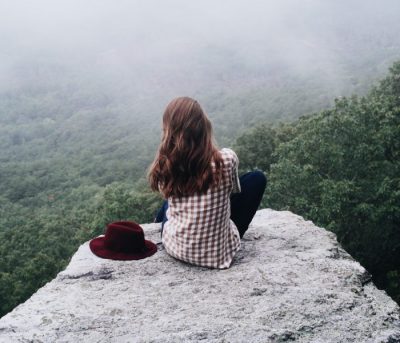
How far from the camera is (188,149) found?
4.27m

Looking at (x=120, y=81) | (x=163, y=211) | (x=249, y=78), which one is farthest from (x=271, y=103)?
(x=163, y=211)

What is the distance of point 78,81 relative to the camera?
17238 centimetres

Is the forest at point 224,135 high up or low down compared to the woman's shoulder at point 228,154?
down

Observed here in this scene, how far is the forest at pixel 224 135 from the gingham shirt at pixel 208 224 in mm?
9209

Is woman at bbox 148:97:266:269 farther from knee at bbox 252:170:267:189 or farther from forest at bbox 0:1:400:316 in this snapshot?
forest at bbox 0:1:400:316

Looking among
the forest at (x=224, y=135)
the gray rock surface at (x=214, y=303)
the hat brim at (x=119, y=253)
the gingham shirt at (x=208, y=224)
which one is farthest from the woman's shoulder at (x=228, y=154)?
the forest at (x=224, y=135)

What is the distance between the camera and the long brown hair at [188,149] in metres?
4.21

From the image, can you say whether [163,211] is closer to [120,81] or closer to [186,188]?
[186,188]

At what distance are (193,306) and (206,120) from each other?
1.56 meters

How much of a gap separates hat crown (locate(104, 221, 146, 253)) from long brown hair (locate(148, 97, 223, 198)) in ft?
2.37

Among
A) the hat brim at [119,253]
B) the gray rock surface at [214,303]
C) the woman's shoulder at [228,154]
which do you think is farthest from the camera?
the hat brim at [119,253]

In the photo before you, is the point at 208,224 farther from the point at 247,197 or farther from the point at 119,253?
the point at 119,253

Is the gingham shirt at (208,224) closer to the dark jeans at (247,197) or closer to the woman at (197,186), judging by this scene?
the woman at (197,186)

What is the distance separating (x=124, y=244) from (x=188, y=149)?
1.32 metres
